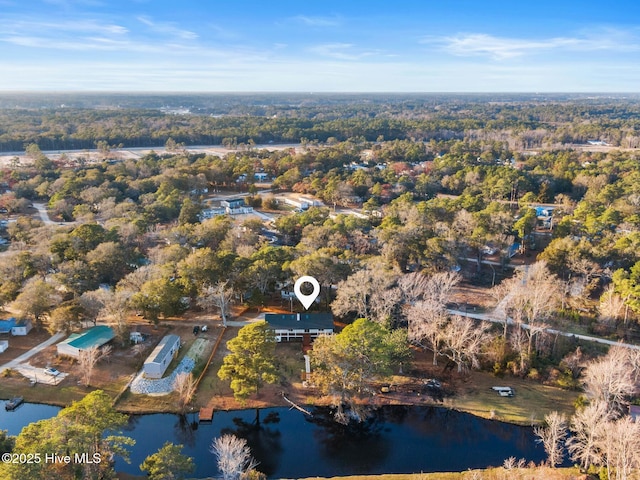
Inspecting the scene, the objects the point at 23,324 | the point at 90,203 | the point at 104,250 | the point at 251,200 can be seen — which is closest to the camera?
the point at 23,324

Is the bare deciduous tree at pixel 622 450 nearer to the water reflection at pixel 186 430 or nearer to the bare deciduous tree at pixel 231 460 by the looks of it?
the bare deciduous tree at pixel 231 460

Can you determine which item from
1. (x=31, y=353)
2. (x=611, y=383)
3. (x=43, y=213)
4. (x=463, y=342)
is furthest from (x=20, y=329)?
(x=611, y=383)

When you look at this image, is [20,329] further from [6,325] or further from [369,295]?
[369,295]

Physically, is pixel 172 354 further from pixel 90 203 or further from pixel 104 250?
pixel 90 203

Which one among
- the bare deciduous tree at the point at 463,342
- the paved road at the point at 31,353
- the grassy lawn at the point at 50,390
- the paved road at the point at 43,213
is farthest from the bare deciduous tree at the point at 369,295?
the paved road at the point at 43,213

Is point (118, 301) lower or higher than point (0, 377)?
higher

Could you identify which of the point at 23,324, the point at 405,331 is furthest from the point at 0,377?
the point at 405,331

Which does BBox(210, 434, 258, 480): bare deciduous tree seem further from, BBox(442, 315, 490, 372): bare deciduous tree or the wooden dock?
BBox(442, 315, 490, 372): bare deciduous tree
